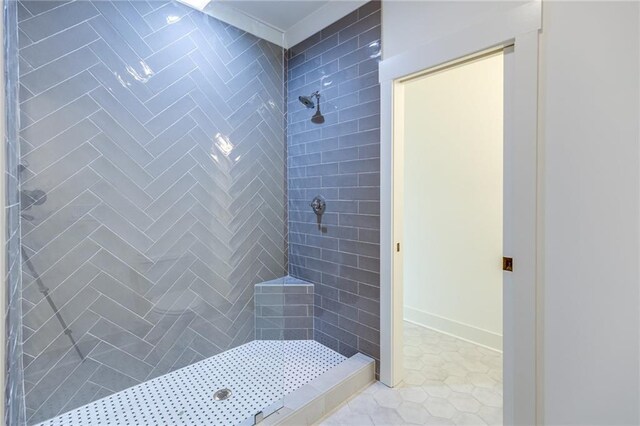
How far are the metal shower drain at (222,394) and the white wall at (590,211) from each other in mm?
1641

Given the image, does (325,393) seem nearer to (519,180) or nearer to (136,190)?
(519,180)

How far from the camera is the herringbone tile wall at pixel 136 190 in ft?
5.33

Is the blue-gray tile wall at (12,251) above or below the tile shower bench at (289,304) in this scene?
above

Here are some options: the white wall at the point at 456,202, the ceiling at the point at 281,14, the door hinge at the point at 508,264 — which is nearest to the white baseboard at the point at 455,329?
the white wall at the point at 456,202

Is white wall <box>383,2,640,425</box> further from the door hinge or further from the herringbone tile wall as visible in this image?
the herringbone tile wall

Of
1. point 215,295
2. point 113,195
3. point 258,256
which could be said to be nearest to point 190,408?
point 215,295

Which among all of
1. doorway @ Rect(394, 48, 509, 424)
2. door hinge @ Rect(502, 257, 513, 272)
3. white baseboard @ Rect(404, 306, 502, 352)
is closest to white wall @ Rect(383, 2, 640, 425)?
door hinge @ Rect(502, 257, 513, 272)

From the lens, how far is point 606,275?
1.24 meters

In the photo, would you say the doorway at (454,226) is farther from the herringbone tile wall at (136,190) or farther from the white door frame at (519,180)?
the herringbone tile wall at (136,190)

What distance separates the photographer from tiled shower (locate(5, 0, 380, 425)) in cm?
161

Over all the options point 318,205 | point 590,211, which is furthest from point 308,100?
point 590,211

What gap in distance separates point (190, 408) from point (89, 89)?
190 centimetres

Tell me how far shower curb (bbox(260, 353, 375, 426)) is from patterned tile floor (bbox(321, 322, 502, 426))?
0.05 meters

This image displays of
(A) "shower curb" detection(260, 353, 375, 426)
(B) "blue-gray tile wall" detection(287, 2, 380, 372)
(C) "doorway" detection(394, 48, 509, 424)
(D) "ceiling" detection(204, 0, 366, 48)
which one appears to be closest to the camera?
(A) "shower curb" detection(260, 353, 375, 426)
